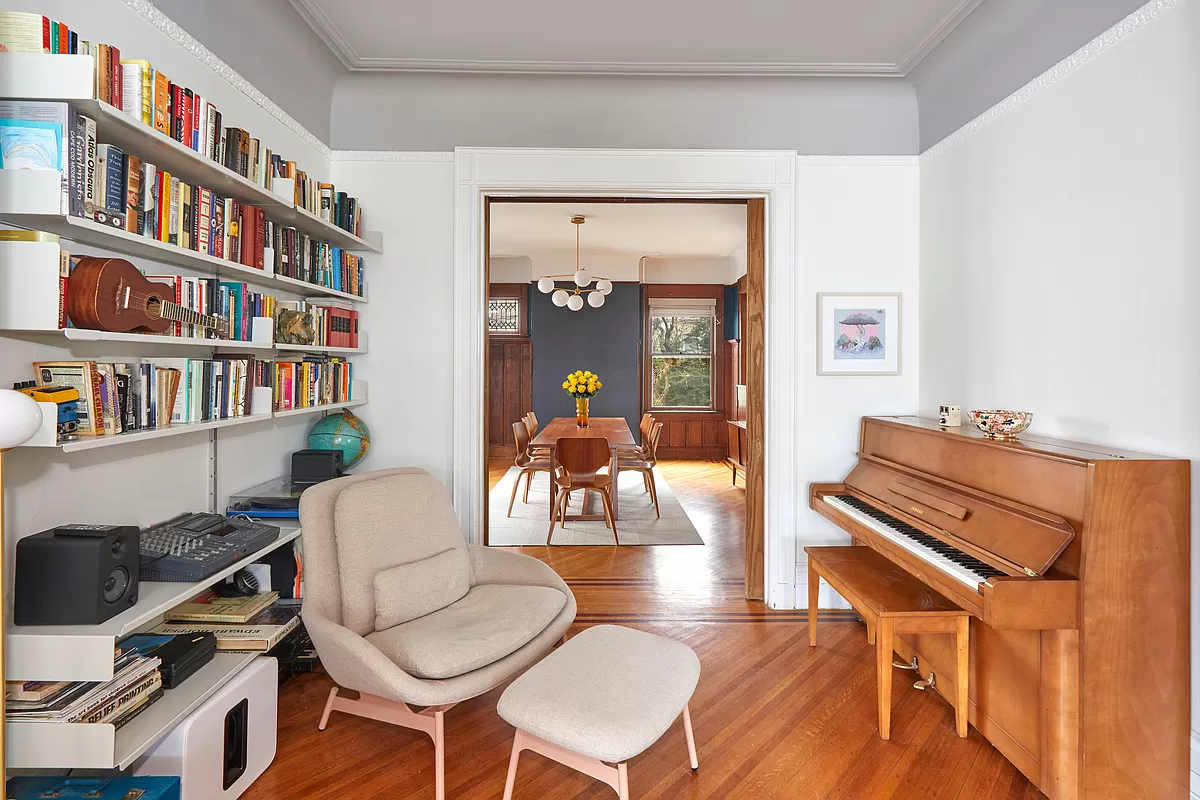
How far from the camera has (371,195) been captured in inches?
130

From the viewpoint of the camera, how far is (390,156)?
3289 mm

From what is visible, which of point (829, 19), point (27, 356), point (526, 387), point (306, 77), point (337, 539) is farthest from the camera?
point (526, 387)

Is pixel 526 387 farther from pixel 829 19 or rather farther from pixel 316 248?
pixel 829 19

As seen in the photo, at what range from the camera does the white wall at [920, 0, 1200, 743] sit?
1.86m

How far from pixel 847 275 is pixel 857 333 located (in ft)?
1.07

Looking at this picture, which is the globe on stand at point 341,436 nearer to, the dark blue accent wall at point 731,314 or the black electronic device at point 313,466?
the black electronic device at point 313,466

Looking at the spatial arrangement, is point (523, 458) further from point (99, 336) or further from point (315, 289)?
point (99, 336)

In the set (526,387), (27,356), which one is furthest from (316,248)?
(526,387)

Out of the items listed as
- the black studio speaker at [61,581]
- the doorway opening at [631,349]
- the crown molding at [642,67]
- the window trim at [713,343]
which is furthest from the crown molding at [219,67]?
the window trim at [713,343]

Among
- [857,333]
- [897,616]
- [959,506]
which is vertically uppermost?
[857,333]

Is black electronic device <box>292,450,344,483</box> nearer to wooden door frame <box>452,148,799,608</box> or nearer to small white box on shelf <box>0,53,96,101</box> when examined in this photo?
wooden door frame <box>452,148,799,608</box>

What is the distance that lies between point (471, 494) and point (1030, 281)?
2.81 metres

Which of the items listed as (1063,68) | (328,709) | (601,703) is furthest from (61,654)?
(1063,68)

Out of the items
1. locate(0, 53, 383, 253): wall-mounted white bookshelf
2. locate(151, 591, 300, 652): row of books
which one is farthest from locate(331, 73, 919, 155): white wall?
locate(151, 591, 300, 652): row of books
